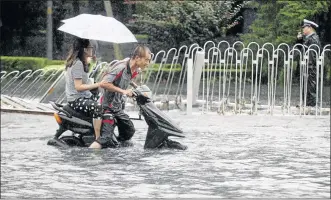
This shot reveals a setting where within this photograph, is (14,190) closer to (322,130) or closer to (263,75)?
(322,130)

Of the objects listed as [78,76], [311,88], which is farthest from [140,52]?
[311,88]

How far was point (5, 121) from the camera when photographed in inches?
723

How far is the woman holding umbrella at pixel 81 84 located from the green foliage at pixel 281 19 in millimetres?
14160

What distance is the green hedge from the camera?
109ft

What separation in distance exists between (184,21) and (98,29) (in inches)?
657

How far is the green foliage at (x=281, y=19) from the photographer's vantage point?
2808cm

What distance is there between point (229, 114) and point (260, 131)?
271 centimetres

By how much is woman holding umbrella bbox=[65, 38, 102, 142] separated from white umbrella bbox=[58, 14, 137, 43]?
0.23m

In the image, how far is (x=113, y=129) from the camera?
14.2m

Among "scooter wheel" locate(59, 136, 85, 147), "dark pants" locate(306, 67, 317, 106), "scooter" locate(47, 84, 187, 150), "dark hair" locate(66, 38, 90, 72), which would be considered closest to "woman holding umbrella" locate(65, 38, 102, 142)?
"dark hair" locate(66, 38, 90, 72)

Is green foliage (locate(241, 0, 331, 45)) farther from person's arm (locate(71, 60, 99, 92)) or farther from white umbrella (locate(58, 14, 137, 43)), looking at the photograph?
person's arm (locate(71, 60, 99, 92))

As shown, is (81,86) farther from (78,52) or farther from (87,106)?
(78,52)

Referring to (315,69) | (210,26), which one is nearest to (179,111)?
(315,69)

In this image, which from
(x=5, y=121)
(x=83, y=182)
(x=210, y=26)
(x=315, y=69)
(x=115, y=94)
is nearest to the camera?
(x=83, y=182)
